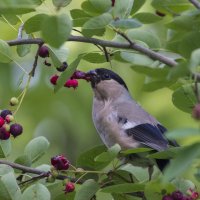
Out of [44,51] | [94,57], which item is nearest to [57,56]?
[44,51]

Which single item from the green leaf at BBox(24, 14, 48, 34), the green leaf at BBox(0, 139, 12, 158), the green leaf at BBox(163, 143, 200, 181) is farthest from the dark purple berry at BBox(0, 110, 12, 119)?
the green leaf at BBox(163, 143, 200, 181)

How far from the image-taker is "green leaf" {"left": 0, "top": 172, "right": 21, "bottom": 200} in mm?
2666

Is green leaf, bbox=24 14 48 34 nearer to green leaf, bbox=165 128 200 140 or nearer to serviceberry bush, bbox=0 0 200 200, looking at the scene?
serviceberry bush, bbox=0 0 200 200

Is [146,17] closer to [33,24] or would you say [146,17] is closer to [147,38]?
[147,38]

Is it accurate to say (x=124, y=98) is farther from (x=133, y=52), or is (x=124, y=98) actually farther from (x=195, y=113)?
(x=195, y=113)

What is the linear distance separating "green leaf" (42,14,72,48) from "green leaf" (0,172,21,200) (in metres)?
0.76

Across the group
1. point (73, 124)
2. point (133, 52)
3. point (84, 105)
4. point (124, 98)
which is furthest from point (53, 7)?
point (73, 124)

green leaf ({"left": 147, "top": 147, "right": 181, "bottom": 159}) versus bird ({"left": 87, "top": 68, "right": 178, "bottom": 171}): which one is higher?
green leaf ({"left": 147, "top": 147, "right": 181, "bottom": 159})

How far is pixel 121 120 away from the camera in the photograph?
3.90 metres

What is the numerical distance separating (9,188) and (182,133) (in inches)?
42.6

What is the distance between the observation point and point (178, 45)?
7.72 ft

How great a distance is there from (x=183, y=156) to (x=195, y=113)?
175 millimetres

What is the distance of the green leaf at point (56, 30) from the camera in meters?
2.11

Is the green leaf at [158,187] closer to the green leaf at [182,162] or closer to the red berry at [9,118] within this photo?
the green leaf at [182,162]
